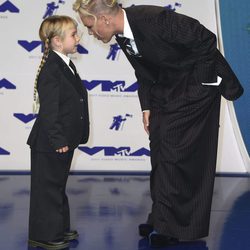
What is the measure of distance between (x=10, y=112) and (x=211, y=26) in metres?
1.70

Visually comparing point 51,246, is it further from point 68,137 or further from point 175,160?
point 175,160

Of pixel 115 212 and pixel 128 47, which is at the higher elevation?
pixel 128 47

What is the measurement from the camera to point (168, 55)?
6.68 ft

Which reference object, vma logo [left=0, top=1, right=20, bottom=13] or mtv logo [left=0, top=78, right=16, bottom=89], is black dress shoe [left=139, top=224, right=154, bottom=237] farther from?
vma logo [left=0, top=1, right=20, bottom=13]

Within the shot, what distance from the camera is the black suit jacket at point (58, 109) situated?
2.00m

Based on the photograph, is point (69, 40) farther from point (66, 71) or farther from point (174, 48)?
point (174, 48)

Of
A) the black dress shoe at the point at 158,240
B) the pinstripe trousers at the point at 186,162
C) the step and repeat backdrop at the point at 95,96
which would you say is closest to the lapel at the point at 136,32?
the pinstripe trousers at the point at 186,162

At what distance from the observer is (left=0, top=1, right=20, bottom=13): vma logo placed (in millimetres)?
3715

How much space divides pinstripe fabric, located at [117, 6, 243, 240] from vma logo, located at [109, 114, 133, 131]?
1.63 meters

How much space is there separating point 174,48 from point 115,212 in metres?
1.05

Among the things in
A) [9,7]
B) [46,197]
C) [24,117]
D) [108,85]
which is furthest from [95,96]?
[46,197]

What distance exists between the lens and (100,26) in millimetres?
1998

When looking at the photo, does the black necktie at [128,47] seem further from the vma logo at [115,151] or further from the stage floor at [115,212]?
the vma logo at [115,151]

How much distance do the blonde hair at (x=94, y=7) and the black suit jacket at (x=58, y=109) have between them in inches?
9.2
